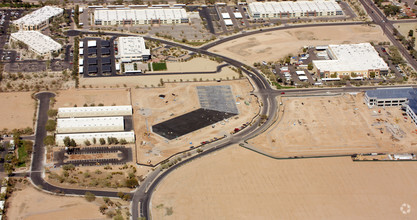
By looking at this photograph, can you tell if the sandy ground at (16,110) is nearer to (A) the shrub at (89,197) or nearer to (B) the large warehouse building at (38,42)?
(B) the large warehouse building at (38,42)

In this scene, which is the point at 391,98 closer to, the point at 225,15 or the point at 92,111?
the point at 225,15

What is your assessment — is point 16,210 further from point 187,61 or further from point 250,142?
point 187,61

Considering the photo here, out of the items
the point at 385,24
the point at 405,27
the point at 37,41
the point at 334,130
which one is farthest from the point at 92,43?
the point at 405,27

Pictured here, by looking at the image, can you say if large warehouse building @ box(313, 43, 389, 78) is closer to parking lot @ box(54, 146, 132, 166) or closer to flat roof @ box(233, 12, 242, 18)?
flat roof @ box(233, 12, 242, 18)

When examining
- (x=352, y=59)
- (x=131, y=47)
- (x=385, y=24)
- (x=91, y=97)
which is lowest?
(x=91, y=97)

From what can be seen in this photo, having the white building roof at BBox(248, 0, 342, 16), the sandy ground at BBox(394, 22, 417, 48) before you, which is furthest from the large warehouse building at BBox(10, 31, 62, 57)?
the sandy ground at BBox(394, 22, 417, 48)
